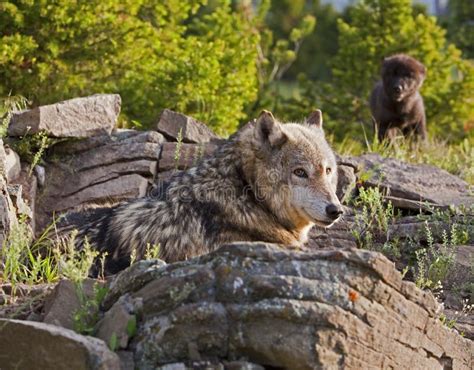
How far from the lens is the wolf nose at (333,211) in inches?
257

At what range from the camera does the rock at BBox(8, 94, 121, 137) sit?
8492mm

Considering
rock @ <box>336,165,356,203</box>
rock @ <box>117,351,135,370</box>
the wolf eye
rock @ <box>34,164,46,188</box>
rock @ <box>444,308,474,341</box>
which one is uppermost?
the wolf eye

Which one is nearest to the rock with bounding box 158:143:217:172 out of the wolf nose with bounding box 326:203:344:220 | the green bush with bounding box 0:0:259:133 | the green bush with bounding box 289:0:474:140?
the green bush with bounding box 0:0:259:133

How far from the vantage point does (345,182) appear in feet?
29.5

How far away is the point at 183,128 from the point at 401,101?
17.5 ft

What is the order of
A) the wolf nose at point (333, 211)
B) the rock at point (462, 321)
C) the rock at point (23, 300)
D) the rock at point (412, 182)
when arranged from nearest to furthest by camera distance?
1. the rock at point (23, 300)
2. the rock at point (462, 321)
3. the wolf nose at point (333, 211)
4. the rock at point (412, 182)

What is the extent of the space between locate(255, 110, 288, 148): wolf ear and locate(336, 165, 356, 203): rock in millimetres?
1998

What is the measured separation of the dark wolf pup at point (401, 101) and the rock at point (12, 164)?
21.6 feet

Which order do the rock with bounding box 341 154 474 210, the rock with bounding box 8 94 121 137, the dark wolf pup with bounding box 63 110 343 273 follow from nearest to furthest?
the dark wolf pup with bounding box 63 110 343 273, the rock with bounding box 8 94 121 137, the rock with bounding box 341 154 474 210

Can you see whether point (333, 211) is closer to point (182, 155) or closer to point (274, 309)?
point (274, 309)

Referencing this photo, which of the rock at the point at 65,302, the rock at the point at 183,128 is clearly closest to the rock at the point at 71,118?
the rock at the point at 183,128

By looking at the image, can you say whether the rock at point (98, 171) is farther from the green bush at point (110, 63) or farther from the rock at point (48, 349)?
the rock at point (48, 349)

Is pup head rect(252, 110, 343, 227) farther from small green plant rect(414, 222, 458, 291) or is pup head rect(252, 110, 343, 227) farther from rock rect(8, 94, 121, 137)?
rock rect(8, 94, 121, 137)

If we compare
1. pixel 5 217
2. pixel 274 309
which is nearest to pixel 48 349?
pixel 274 309
